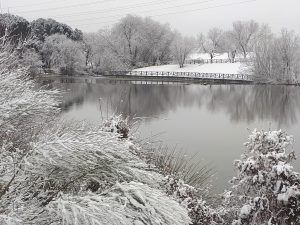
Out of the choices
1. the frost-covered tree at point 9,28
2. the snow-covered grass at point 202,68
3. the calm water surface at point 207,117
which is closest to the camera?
the frost-covered tree at point 9,28

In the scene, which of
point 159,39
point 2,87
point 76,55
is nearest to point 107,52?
point 76,55

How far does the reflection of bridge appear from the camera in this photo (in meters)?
53.9

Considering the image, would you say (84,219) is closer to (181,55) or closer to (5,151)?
(5,151)

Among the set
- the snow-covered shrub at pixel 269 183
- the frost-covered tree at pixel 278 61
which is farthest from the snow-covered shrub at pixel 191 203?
the frost-covered tree at pixel 278 61

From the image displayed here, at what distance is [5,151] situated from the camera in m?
4.42

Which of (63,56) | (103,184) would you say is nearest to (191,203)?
(103,184)

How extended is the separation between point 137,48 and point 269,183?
62722mm

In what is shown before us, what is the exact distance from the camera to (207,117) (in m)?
23.6

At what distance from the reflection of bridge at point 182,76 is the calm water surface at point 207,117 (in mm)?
17924

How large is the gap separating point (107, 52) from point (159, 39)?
1066 cm

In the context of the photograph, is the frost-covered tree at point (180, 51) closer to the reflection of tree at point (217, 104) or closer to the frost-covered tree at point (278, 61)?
the frost-covered tree at point (278, 61)

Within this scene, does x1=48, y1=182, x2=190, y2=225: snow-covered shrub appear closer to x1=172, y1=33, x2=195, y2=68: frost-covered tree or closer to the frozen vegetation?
the frozen vegetation

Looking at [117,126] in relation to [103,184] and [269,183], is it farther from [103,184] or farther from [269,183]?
[103,184]

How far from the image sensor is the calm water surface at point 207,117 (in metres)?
14.5
